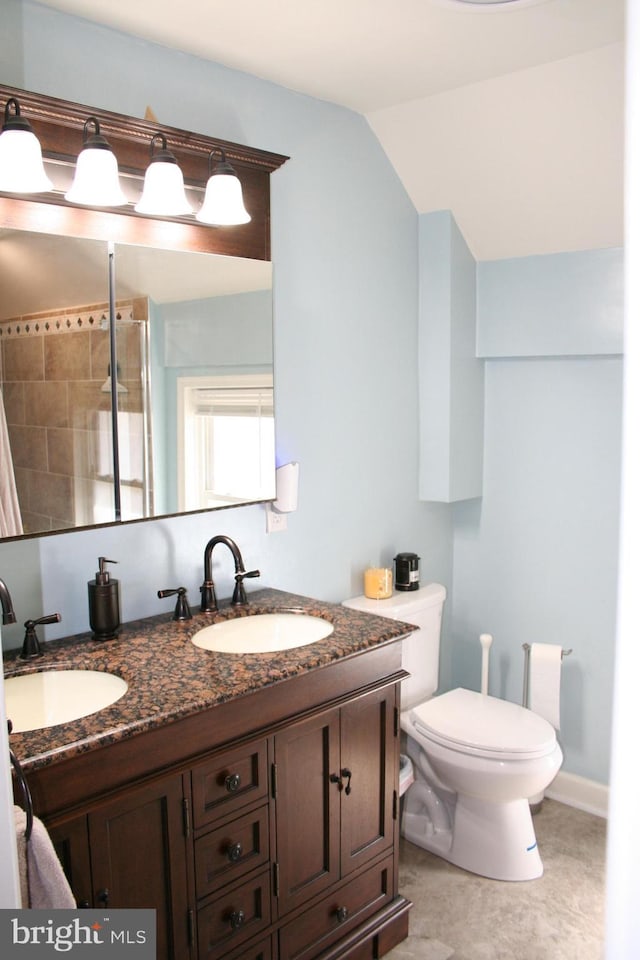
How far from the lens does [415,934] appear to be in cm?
239

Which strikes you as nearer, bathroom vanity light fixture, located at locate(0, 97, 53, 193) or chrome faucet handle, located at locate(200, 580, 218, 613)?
bathroom vanity light fixture, located at locate(0, 97, 53, 193)

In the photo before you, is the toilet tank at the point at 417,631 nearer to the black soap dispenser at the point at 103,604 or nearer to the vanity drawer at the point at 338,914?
the vanity drawer at the point at 338,914

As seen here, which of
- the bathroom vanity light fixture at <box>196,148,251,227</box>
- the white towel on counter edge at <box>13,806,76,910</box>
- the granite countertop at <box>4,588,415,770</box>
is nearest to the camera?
the white towel on counter edge at <box>13,806,76,910</box>

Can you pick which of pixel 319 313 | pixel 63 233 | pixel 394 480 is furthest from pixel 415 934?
pixel 63 233

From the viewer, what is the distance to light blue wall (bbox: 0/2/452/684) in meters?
2.04

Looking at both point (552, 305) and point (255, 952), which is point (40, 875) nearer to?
point (255, 952)

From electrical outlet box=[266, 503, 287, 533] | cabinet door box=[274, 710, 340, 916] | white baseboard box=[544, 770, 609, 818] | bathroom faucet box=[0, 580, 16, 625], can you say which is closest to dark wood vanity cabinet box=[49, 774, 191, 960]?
cabinet door box=[274, 710, 340, 916]

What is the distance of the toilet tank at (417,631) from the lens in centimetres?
280

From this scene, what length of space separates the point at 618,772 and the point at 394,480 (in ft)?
8.33

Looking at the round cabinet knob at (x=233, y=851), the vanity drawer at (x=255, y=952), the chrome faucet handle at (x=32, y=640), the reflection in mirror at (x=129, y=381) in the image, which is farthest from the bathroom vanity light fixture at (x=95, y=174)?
the vanity drawer at (x=255, y=952)

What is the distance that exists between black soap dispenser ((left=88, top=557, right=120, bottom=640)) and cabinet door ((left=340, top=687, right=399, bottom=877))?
611 millimetres

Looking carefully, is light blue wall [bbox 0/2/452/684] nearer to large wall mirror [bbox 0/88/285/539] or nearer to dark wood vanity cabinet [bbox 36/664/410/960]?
large wall mirror [bbox 0/88/285/539]

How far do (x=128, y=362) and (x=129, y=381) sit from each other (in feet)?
0.15

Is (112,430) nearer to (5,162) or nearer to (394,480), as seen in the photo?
(5,162)
